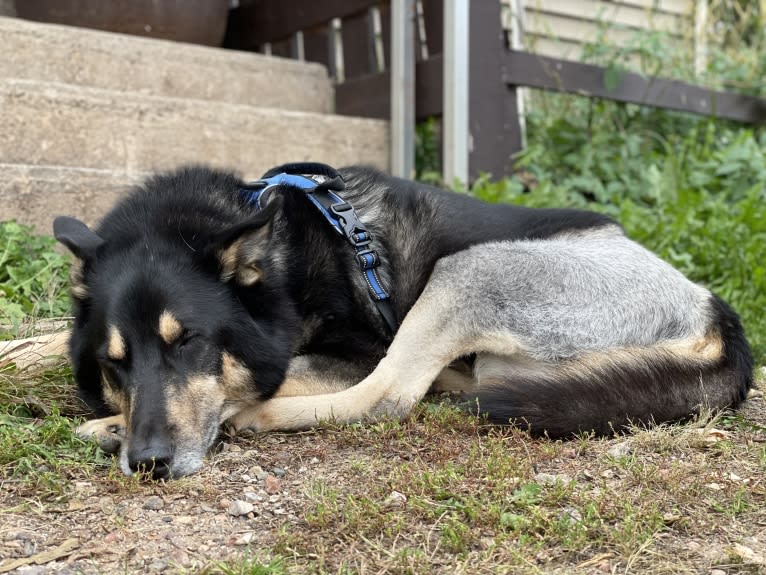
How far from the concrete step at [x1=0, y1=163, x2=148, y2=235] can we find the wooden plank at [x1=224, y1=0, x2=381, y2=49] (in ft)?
9.18

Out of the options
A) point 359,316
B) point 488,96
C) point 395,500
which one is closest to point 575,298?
point 359,316

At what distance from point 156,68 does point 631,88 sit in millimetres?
4042

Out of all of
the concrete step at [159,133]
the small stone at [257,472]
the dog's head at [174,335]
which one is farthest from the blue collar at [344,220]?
the concrete step at [159,133]

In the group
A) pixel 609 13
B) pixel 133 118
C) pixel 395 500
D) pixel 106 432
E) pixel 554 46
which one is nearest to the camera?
pixel 395 500

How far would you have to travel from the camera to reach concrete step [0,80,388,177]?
5363mm

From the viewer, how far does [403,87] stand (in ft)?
22.0

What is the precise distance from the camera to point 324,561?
231cm

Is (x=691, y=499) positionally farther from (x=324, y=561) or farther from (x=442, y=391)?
(x=442, y=391)

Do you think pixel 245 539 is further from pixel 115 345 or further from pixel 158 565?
pixel 115 345

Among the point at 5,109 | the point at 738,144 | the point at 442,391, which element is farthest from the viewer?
the point at 738,144

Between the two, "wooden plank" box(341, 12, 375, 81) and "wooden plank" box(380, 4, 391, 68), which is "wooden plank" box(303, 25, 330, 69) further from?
"wooden plank" box(380, 4, 391, 68)

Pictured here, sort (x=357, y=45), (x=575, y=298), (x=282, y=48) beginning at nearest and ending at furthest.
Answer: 1. (x=575, y=298)
2. (x=357, y=45)
3. (x=282, y=48)

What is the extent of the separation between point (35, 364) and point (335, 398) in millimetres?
1307

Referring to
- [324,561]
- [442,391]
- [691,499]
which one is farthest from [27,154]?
[691,499]
